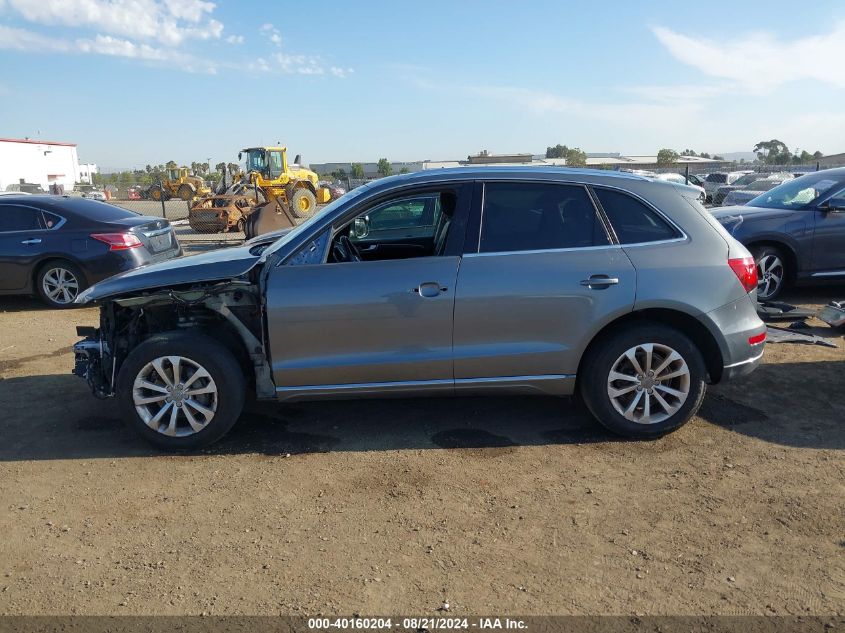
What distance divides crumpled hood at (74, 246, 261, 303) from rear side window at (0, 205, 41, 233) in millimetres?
5453

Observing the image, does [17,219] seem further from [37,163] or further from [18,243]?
[37,163]

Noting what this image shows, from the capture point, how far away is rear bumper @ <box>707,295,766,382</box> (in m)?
4.32

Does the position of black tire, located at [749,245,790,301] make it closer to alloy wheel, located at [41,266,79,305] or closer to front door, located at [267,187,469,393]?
front door, located at [267,187,469,393]

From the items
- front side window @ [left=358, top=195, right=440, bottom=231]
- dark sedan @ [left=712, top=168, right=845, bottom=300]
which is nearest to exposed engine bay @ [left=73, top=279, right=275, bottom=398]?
front side window @ [left=358, top=195, right=440, bottom=231]

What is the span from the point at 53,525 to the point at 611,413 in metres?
3.40

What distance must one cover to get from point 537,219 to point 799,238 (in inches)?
216

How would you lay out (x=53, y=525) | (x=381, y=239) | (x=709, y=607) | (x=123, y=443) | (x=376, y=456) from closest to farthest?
(x=709, y=607)
(x=53, y=525)
(x=376, y=456)
(x=123, y=443)
(x=381, y=239)

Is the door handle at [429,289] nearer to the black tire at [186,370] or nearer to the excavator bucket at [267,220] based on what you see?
the black tire at [186,370]

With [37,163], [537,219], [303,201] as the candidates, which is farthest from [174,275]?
[37,163]

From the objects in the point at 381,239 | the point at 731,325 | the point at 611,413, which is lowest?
the point at 611,413

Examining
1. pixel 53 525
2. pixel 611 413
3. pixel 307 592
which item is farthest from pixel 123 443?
pixel 611 413

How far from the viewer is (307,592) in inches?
116

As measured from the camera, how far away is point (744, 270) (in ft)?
14.4

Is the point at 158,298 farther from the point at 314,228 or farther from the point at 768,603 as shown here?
the point at 768,603
